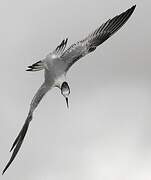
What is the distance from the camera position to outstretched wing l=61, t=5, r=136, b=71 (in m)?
13.2

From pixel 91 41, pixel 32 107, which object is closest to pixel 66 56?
pixel 91 41

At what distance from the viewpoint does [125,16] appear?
12641mm

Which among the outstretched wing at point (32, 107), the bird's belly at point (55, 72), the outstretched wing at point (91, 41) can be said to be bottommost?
the outstretched wing at point (32, 107)

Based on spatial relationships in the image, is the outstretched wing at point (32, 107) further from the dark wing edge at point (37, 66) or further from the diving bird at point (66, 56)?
the dark wing edge at point (37, 66)

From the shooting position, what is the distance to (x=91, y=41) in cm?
1434

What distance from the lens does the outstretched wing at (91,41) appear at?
43.3 ft

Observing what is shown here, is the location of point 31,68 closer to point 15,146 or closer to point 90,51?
point 90,51

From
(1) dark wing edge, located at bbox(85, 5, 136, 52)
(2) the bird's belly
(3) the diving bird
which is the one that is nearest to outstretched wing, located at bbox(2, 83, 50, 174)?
(3) the diving bird

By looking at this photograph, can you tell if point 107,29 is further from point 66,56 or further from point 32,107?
point 32,107

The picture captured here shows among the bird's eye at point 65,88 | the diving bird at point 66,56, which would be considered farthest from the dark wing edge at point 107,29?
the bird's eye at point 65,88

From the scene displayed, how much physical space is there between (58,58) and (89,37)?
4.89ft

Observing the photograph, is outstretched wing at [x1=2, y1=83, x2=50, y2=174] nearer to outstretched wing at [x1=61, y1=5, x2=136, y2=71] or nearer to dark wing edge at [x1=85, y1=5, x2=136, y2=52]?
outstretched wing at [x1=61, y1=5, x2=136, y2=71]

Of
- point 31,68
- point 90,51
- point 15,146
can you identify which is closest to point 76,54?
point 90,51

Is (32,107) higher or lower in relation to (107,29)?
lower
